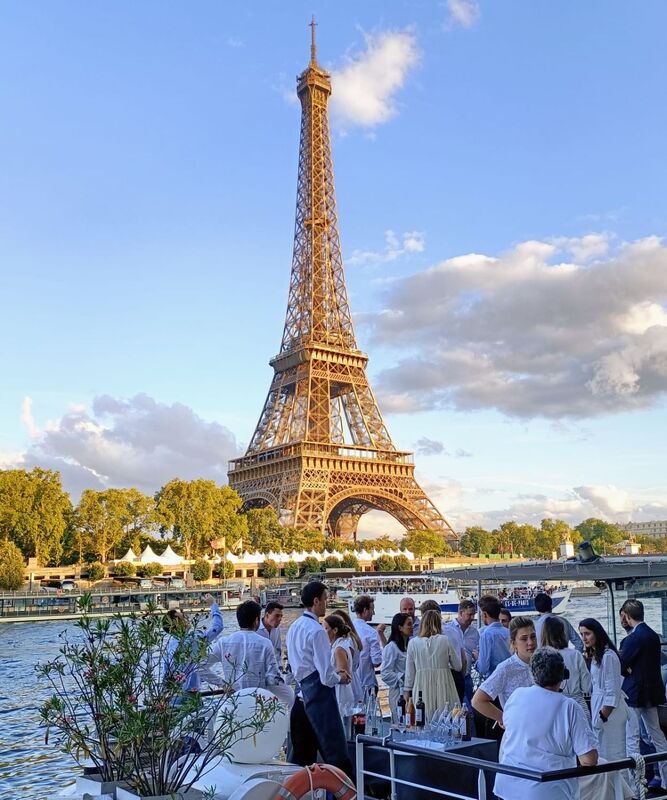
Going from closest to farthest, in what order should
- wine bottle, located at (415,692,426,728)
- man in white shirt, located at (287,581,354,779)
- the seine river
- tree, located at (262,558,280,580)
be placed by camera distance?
man in white shirt, located at (287,581,354,779) → wine bottle, located at (415,692,426,728) → the seine river → tree, located at (262,558,280,580)

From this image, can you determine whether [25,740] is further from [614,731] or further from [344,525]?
[344,525]

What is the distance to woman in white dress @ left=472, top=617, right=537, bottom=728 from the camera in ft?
16.6

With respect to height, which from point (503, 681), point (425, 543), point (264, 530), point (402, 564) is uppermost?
point (264, 530)

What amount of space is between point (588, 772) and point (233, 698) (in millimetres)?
2125

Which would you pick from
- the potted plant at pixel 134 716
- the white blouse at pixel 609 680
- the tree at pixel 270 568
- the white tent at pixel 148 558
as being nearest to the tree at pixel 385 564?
the tree at pixel 270 568

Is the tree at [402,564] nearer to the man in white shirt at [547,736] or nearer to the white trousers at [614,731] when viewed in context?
the white trousers at [614,731]

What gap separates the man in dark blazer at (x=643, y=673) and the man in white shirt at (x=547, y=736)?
3087 mm

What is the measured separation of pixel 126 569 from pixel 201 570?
5676 mm

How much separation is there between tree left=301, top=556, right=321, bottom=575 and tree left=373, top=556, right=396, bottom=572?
883 cm

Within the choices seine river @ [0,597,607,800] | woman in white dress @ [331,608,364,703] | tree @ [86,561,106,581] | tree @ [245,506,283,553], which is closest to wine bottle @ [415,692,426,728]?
woman in white dress @ [331,608,364,703]

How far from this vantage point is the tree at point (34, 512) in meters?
60.9

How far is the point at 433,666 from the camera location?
6.54 meters

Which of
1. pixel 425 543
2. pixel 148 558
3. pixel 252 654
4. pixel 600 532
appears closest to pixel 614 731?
pixel 252 654

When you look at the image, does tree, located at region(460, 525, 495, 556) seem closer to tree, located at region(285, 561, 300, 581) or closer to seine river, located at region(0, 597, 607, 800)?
tree, located at region(285, 561, 300, 581)
